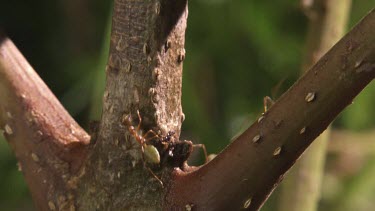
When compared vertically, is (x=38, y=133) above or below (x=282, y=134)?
below

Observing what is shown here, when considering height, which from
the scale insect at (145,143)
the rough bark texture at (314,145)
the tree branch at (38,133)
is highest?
the rough bark texture at (314,145)

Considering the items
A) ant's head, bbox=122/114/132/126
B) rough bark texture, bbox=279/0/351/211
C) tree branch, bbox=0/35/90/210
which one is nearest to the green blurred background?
rough bark texture, bbox=279/0/351/211

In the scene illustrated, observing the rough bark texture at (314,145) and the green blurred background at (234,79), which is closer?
the rough bark texture at (314,145)

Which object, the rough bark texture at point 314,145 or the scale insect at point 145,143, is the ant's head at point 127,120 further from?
the rough bark texture at point 314,145

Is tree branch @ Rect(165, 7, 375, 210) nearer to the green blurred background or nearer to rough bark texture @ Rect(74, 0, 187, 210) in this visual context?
rough bark texture @ Rect(74, 0, 187, 210)

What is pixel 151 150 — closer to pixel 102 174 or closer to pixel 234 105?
pixel 102 174

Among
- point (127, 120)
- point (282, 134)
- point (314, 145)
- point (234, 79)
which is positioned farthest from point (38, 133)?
point (234, 79)

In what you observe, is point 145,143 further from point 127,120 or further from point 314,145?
point 314,145

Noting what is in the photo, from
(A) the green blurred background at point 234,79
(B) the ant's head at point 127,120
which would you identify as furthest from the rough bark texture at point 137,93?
(A) the green blurred background at point 234,79
